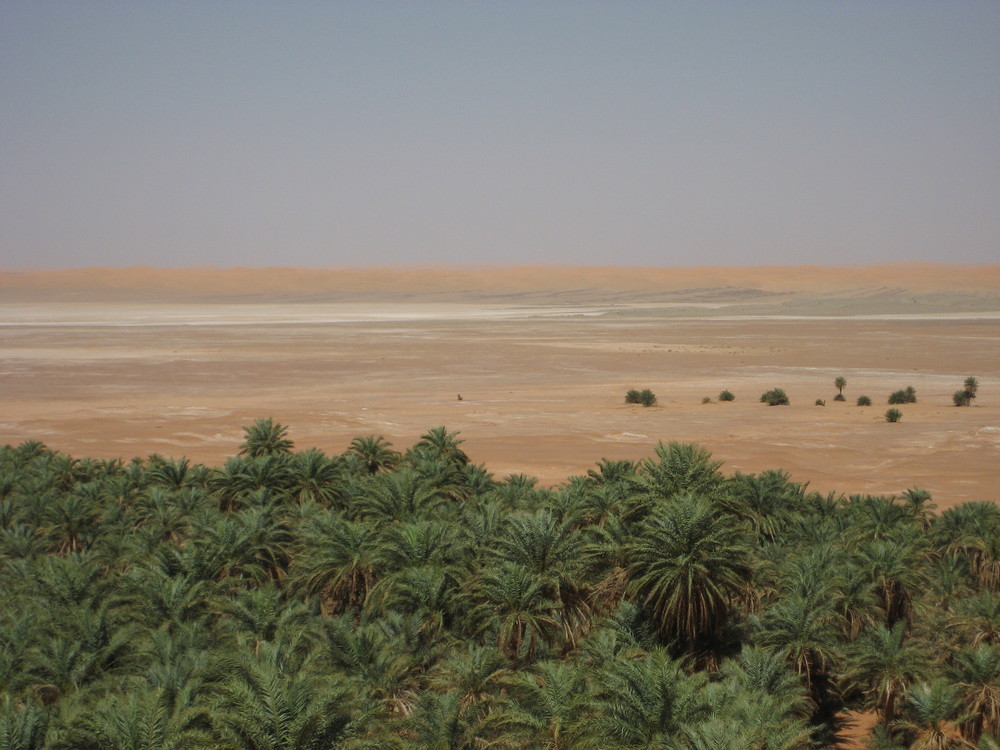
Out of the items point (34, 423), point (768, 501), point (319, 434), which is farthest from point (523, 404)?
point (768, 501)

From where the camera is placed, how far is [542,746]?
32.4 ft

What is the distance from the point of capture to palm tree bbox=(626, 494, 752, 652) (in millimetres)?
12836

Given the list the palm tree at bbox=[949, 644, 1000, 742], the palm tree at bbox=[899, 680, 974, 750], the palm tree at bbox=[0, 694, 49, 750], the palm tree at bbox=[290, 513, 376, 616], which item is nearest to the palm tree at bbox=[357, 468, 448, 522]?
the palm tree at bbox=[290, 513, 376, 616]

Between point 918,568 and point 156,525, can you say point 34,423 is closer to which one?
point 156,525

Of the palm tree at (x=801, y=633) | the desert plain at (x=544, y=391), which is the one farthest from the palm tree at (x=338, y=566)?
the desert plain at (x=544, y=391)

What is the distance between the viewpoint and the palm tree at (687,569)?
42.1ft

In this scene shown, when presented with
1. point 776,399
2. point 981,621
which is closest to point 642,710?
point 981,621

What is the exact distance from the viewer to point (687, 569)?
12859mm

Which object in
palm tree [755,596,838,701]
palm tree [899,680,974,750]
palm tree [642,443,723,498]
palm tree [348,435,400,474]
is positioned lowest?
palm tree [899,680,974,750]

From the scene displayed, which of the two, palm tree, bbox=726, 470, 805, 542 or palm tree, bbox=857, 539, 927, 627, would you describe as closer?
palm tree, bbox=857, 539, 927, 627

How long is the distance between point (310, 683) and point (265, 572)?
5978 millimetres

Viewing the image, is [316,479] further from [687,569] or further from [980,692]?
[980,692]

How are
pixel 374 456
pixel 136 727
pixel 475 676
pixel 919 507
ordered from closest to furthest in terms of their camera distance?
pixel 136 727 → pixel 475 676 → pixel 919 507 → pixel 374 456

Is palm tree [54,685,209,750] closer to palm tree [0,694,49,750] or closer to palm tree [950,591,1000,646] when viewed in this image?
palm tree [0,694,49,750]
